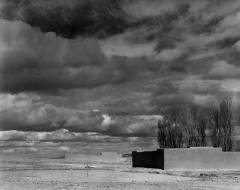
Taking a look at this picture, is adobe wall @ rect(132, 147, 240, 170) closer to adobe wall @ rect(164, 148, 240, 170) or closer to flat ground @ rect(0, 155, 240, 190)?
adobe wall @ rect(164, 148, 240, 170)

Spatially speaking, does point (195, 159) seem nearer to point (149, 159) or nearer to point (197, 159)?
point (197, 159)

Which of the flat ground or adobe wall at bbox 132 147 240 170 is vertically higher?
adobe wall at bbox 132 147 240 170

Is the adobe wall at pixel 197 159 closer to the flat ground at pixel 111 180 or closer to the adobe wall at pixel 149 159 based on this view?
the adobe wall at pixel 149 159

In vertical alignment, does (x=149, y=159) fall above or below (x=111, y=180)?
above

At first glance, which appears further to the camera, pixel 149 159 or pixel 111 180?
pixel 149 159

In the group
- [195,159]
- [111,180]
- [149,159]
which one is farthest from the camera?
[149,159]

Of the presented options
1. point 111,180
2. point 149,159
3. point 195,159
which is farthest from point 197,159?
point 111,180

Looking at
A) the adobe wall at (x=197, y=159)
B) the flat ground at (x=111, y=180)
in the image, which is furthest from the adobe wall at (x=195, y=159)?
the flat ground at (x=111, y=180)

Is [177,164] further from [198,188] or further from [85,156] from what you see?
[85,156]

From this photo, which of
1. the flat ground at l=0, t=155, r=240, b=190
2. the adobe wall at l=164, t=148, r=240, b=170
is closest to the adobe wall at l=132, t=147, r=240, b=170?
the adobe wall at l=164, t=148, r=240, b=170

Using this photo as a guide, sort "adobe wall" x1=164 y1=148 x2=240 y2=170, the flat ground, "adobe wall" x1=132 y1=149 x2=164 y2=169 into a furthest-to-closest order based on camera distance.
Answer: "adobe wall" x1=132 y1=149 x2=164 y2=169
"adobe wall" x1=164 y1=148 x2=240 y2=170
the flat ground

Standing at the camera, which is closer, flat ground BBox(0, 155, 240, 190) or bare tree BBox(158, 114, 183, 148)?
flat ground BBox(0, 155, 240, 190)

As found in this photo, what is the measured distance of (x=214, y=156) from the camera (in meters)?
40.3

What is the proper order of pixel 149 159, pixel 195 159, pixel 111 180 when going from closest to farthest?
pixel 111 180, pixel 195 159, pixel 149 159
